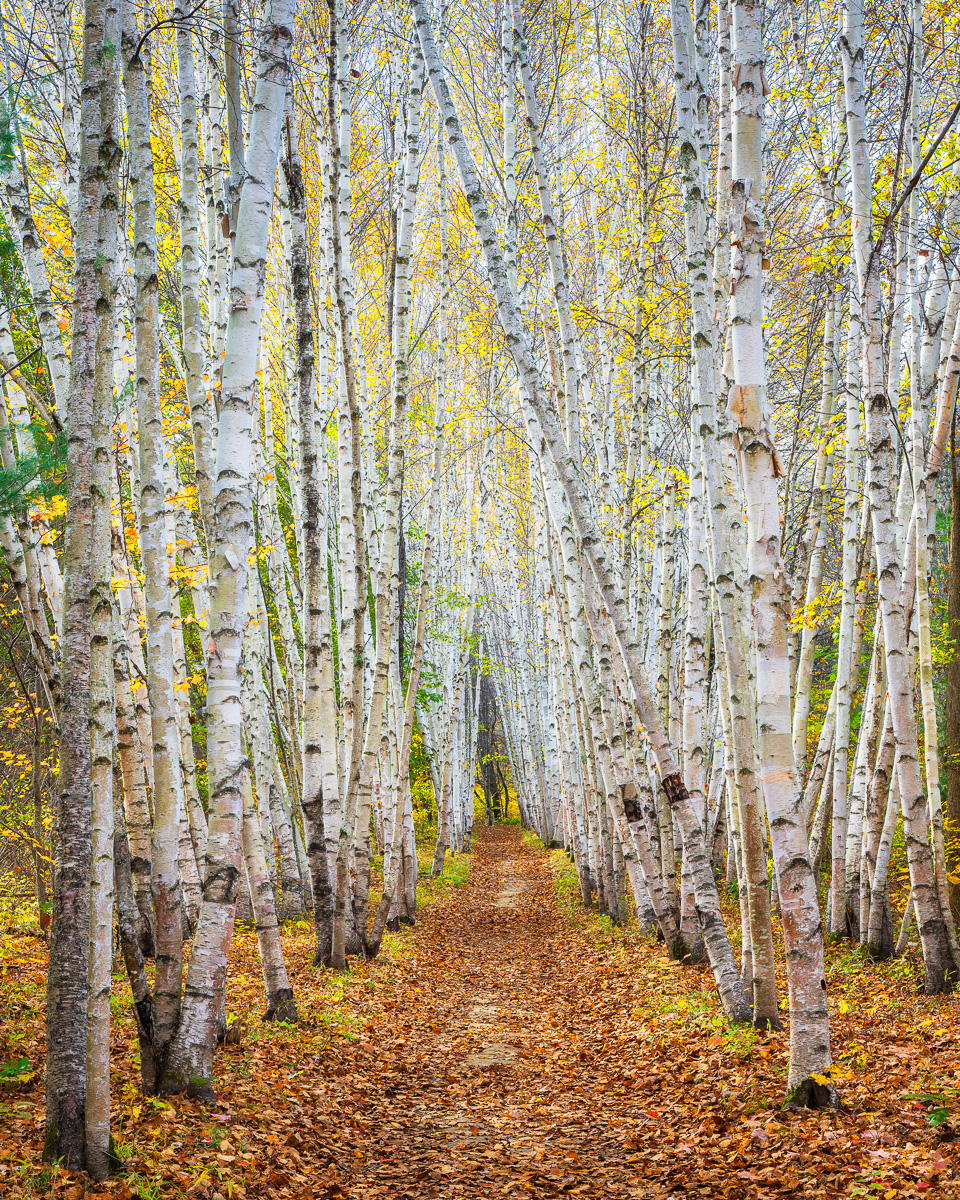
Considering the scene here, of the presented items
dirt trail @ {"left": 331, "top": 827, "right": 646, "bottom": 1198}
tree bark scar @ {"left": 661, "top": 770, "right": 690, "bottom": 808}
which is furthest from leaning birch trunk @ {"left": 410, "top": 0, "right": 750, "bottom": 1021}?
dirt trail @ {"left": 331, "top": 827, "right": 646, "bottom": 1198}

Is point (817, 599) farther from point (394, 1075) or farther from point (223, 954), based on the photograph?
point (223, 954)

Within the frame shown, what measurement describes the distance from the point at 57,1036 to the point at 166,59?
35.7 feet

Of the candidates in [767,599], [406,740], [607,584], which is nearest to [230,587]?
[767,599]

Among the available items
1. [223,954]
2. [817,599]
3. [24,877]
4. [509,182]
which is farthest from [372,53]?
[24,877]

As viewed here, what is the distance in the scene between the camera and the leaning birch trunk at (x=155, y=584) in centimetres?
441

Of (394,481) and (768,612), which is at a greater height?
(394,481)

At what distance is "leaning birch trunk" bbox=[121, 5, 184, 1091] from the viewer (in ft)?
14.5

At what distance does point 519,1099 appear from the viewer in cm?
559

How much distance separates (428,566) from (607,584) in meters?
4.56

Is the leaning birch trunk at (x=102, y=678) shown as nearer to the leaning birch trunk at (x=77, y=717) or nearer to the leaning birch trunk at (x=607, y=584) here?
the leaning birch trunk at (x=77, y=717)

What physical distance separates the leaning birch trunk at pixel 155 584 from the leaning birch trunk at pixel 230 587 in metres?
0.24

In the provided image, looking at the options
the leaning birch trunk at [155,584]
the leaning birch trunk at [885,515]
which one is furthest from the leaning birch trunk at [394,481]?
the leaning birch trunk at [885,515]

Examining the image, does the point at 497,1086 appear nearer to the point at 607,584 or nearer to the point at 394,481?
the point at 607,584

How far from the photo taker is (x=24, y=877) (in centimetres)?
1276
